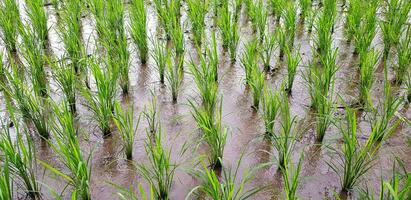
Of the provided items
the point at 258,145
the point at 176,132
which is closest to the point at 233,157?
the point at 258,145

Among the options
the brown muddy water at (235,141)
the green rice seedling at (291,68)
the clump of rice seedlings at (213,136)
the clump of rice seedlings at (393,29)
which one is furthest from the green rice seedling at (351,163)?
the clump of rice seedlings at (393,29)

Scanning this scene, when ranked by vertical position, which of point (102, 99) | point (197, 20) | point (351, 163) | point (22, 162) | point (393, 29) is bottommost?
point (351, 163)

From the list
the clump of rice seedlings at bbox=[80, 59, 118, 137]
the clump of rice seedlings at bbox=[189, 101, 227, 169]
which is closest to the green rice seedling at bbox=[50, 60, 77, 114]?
the clump of rice seedlings at bbox=[80, 59, 118, 137]

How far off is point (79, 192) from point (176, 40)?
161cm

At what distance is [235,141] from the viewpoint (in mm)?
2578

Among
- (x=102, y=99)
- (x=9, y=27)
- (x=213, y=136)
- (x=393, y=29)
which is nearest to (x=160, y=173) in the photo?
(x=213, y=136)

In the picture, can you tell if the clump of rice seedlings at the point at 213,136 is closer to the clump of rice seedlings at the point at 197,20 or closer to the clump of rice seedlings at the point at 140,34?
the clump of rice seedlings at the point at 140,34

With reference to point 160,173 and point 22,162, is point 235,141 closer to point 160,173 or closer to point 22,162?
point 160,173

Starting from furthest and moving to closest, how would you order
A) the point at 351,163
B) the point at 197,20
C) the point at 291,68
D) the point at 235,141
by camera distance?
the point at 197,20, the point at 291,68, the point at 235,141, the point at 351,163

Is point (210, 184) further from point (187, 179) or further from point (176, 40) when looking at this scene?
point (176, 40)

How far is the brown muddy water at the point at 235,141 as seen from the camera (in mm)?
2229

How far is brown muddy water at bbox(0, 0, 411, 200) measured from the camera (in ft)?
7.31

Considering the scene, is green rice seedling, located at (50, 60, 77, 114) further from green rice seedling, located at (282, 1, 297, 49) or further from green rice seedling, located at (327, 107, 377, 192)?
green rice seedling, located at (282, 1, 297, 49)

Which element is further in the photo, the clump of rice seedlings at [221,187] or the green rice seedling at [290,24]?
the green rice seedling at [290,24]
